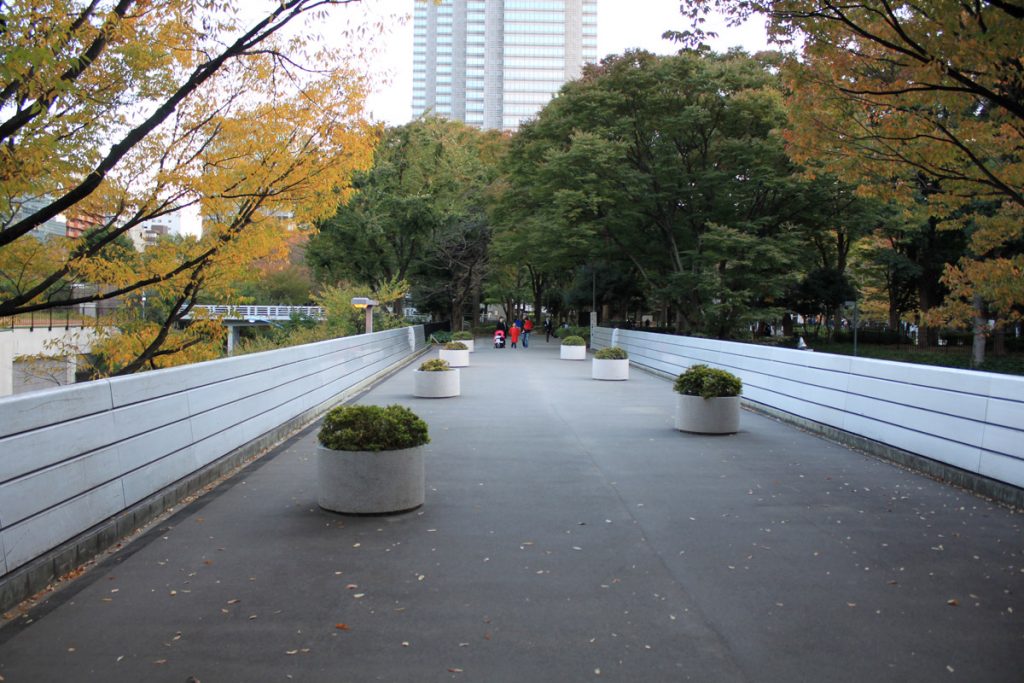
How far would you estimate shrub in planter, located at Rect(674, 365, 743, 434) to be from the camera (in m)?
11.1

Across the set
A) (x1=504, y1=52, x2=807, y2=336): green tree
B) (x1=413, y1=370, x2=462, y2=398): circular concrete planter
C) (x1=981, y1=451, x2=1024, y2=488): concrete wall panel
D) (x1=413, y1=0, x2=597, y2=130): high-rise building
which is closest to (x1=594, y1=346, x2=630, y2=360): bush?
(x1=413, y1=370, x2=462, y2=398): circular concrete planter

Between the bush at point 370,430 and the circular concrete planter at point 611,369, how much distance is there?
13910 millimetres

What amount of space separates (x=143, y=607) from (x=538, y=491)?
3813 millimetres

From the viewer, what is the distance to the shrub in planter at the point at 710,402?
11.1m

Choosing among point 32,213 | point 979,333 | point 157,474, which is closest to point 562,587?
point 157,474

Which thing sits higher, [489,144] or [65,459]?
[489,144]

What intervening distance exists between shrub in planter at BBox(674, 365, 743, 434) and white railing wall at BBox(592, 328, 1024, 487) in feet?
4.85

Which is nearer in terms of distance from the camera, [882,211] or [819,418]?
[819,418]

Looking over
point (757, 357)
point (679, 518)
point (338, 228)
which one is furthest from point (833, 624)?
point (338, 228)

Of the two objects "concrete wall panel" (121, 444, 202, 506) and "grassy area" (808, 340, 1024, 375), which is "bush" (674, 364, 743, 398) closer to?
"concrete wall panel" (121, 444, 202, 506)

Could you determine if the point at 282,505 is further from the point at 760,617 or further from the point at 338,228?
the point at 338,228

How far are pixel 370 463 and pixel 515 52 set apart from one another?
183 metres

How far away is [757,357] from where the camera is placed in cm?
1508

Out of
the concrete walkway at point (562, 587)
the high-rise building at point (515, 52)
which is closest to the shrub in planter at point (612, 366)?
the concrete walkway at point (562, 587)
